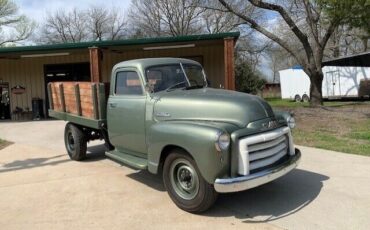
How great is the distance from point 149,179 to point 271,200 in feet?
7.55

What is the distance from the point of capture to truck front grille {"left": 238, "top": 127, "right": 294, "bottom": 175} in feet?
17.0

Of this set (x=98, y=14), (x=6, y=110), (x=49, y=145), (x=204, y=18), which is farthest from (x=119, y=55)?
(x=98, y=14)

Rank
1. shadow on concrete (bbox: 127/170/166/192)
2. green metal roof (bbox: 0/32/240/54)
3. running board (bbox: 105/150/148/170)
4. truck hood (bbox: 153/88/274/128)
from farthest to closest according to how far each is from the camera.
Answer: green metal roof (bbox: 0/32/240/54)
shadow on concrete (bbox: 127/170/166/192)
running board (bbox: 105/150/148/170)
truck hood (bbox: 153/88/274/128)

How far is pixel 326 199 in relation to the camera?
19.4 ft

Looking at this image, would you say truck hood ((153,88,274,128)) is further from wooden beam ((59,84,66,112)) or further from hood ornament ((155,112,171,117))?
wooden beam ((59,84,66,112))

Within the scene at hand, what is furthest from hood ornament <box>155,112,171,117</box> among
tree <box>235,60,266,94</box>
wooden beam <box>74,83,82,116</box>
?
tree <box>235,60,266,94</box>

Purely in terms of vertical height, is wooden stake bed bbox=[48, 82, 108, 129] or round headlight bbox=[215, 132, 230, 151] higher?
wooden stake bed bbox=[48, 82, 108, 129]

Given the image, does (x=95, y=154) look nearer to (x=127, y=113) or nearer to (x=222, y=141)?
(x=127, y=113)

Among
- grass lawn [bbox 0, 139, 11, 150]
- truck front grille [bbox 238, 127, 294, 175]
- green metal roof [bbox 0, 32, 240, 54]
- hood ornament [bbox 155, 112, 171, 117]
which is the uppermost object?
green metal roof [bbox 0, 32, 240, 54]

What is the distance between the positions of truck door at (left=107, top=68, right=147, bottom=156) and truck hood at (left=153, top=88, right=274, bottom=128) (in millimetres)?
466

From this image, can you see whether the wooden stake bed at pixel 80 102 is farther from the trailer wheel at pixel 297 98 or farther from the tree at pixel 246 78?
the tree at pixel 246 78

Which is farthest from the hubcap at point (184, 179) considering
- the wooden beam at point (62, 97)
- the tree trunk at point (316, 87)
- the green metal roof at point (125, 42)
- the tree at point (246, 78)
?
the tree at point (246, 78)

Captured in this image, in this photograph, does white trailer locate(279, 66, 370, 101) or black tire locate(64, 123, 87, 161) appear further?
white trailer locate(279, 66, 370, 101)

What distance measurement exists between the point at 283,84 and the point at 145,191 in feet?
109
